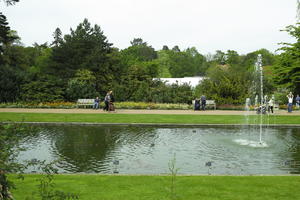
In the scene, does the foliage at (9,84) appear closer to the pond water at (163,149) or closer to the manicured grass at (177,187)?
the pond water at (163,149)

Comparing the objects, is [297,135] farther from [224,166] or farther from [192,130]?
[224,166]

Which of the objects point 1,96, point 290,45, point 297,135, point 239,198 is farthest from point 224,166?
point 290,45

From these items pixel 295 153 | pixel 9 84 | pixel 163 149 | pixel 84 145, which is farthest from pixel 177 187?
pixel 9 84

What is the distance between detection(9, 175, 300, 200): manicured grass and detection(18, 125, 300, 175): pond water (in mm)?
955

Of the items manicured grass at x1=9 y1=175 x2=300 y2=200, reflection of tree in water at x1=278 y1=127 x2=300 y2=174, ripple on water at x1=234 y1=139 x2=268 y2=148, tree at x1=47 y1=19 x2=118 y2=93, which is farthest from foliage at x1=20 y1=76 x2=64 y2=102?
manicured grass at x1=9 y1=175 x2=300 y2=200

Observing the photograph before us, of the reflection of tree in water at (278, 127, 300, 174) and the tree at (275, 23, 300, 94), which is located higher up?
the tree at (275, 23, 300, 94)

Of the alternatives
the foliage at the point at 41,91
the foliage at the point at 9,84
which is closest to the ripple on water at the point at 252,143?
the foliage at the point at 41,91

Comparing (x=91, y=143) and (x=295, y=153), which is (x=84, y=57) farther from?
(x=295, y=153)

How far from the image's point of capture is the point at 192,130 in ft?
58.2

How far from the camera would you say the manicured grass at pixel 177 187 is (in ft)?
23.7

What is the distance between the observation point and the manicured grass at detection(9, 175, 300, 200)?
23.7 ft

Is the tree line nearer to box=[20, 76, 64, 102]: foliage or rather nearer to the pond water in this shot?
box=[20, 76, 64, 102]: foliage

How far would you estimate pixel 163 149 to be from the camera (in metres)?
12.9

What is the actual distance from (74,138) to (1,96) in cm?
1965
